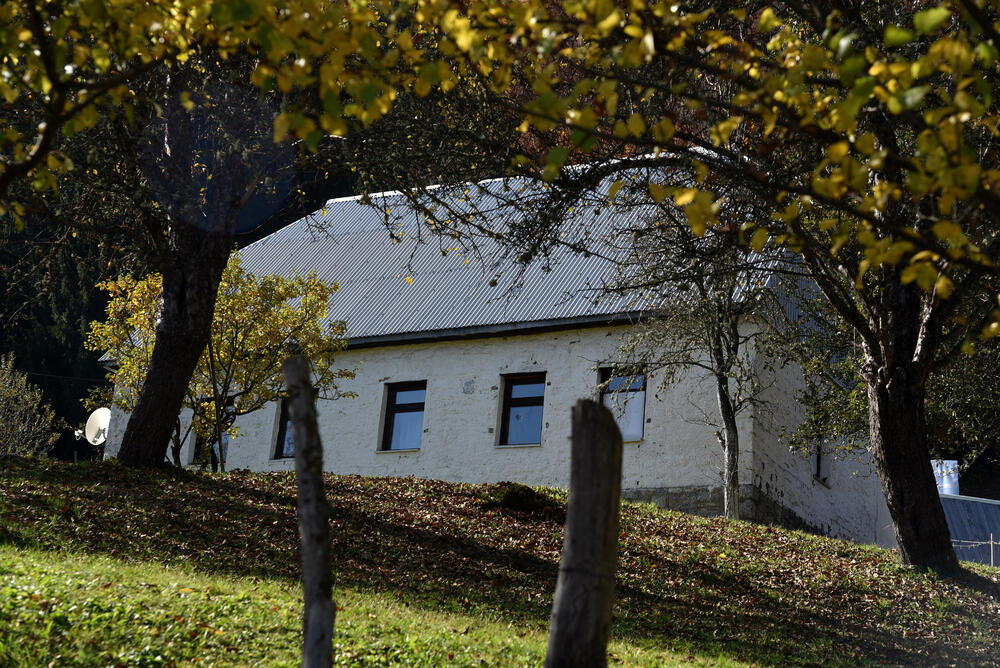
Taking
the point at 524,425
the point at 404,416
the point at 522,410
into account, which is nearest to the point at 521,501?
the point at 524,425

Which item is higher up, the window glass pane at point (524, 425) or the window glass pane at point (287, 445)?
the window glass pane at point (524, 425)

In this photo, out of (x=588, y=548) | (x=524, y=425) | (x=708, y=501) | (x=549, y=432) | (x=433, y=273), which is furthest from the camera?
(x=433, y=273)

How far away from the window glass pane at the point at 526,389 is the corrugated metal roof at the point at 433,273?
1466mm

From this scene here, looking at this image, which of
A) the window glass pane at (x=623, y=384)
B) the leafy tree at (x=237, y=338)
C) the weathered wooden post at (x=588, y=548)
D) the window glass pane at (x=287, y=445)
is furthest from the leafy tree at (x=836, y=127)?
the window glass pane at (x=287, y=445)

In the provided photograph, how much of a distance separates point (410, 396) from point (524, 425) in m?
3.19

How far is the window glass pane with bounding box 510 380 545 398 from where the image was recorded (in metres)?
22.2

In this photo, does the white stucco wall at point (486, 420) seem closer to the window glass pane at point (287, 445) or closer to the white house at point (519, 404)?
the white house at point (519, 404)

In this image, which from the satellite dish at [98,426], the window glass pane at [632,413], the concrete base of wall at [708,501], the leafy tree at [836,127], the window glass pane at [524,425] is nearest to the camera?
the leafy tree at [836,127]

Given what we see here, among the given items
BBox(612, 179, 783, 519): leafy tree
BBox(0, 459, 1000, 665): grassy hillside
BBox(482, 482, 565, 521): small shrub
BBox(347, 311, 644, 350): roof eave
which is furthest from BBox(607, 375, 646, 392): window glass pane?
BBox(482, 482, 565, 521): small shrub

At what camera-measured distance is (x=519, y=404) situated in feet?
73.3

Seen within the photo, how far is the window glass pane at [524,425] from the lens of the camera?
2200cm

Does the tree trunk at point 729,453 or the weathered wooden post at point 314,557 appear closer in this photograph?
the weathered wooden post at point 314,557

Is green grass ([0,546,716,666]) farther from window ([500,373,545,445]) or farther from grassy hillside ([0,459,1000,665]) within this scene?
window ([500,373,545,445])

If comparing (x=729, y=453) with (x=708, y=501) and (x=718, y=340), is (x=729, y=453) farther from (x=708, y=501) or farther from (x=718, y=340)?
(x=718, y=340)
